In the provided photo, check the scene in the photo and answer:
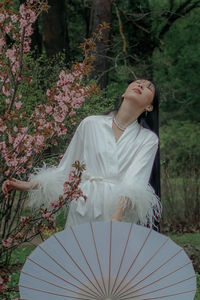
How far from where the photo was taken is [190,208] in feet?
34.0

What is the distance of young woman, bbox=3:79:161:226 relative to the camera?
10.4ft

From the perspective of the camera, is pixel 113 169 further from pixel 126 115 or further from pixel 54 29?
pixel 54 29

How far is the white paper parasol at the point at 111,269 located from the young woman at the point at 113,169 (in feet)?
1.16

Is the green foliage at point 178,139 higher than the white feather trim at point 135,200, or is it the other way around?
the white feather trim at point 135,200

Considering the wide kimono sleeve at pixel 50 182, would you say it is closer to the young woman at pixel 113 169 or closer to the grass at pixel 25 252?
the young woman at pixel 113 169

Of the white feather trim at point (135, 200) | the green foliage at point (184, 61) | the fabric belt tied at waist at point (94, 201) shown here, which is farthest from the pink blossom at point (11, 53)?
the green foliage at point (184, 61)

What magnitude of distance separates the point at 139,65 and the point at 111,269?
446 inches

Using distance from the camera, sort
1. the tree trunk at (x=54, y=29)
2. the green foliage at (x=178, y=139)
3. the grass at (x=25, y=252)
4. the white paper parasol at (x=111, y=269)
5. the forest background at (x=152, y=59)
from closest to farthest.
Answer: the white paper parasol at (x=111, y=269)
the grass at (x=25, y=252)
the forest background at (x=152, y=59)
the tree trunk at (x=54, y=29)
the green foliage at (x=178, y=139)

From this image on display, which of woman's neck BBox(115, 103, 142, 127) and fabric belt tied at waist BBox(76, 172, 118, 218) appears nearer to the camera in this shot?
fabric belt tied at waist BBox(76, 172, 118, 218)

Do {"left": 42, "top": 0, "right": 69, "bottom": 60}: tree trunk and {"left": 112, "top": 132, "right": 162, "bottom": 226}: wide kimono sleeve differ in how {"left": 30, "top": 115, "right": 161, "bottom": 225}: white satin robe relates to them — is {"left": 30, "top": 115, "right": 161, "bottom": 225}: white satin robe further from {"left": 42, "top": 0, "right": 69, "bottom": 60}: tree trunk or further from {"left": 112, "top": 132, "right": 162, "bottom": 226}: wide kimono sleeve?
{"left": 42, "top": 0, "right": 69, "bottom": 60}: tree trunk

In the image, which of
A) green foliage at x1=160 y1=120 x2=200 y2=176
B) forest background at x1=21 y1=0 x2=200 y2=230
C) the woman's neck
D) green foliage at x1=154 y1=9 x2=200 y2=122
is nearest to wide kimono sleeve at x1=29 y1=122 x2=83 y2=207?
the woman's neck

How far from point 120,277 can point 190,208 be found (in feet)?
25.8

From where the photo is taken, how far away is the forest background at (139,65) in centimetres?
697

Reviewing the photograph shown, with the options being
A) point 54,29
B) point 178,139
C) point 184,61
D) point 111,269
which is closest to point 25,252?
point 54,29
